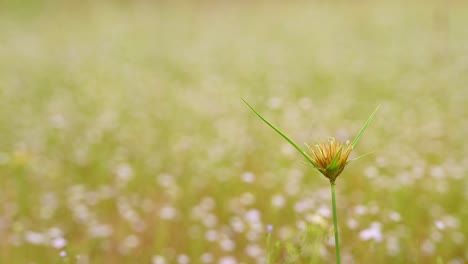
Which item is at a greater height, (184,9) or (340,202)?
(184,9)

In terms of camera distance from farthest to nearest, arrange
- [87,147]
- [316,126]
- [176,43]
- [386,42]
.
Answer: [176,43]
[386,42]
[316,126]
[87,147]

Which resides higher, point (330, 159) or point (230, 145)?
point (230, 145)

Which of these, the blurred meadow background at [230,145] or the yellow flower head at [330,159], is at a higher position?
the blurred meadow background at [230,145]

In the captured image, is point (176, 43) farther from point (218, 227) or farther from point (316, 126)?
point (218, 227)

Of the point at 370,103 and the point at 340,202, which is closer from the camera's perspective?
the point at 340,202

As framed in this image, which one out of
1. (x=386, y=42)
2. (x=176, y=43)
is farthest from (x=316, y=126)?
(x=176, y=43)

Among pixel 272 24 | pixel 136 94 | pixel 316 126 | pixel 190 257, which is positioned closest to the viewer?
pixel 190 257

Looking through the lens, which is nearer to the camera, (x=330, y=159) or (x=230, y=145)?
(x=330, y=159)

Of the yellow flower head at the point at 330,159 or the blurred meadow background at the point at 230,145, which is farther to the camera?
the blurred meadow background at the point at 230,145
